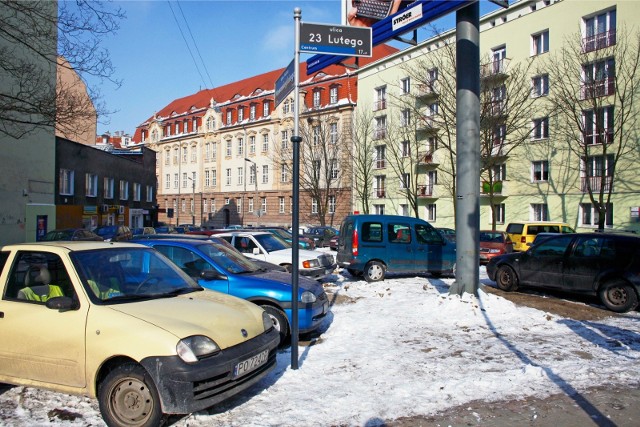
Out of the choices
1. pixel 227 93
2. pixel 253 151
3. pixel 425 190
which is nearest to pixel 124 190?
pixel 253 151

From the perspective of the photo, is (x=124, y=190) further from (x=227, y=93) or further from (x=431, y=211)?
(x=227, y=93)

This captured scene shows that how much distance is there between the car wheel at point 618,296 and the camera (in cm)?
872

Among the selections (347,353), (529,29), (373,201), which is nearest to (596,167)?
(529,29)

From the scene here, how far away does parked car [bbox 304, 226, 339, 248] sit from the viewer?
1139 inches

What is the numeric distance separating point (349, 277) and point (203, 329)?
398 inches

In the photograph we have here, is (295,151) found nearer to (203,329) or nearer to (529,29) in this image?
(203,329)

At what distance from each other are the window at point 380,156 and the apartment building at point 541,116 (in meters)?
0.21

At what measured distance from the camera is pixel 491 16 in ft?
114

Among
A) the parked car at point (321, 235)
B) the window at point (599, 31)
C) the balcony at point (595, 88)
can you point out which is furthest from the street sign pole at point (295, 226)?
the window at point (599, 31)

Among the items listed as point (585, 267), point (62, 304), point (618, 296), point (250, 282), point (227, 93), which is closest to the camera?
point (62, 304)

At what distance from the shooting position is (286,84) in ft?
19.2

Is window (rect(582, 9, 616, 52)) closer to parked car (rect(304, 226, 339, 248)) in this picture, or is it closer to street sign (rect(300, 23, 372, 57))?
parked car (rect(304, 226, 339, 248))

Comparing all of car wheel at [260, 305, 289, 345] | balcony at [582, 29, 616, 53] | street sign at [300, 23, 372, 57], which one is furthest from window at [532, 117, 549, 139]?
car wheel at [260, 305, 289, 345]

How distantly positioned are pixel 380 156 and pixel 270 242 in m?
32.0
